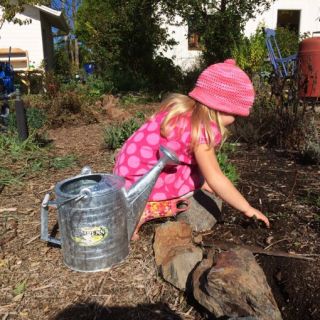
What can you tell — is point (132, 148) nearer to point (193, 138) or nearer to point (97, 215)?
point (193, 138)

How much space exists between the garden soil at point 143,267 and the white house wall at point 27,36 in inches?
412

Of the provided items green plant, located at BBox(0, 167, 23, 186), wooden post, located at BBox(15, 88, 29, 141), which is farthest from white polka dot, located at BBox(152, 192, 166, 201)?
wooden post, located at BBox(15, 88, 29, 141)

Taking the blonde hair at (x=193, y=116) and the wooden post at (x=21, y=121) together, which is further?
the wooden post at (x=21, y=121)

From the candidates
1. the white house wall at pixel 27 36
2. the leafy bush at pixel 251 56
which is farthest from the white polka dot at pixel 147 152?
the white house wall at pixel 27 36

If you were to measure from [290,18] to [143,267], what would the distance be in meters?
17.8

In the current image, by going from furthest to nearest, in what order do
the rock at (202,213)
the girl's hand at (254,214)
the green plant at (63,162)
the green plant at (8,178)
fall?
the green plant at (63,162) → the green plant at (8,178) → the rock at (202,213) → the girl's hand at (254,214)

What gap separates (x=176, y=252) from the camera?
1.98m

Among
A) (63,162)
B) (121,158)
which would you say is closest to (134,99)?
(63,162)

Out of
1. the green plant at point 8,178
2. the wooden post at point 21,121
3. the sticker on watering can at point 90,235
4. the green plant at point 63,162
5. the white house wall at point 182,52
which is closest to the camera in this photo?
the sticker on watering can at point 90,235

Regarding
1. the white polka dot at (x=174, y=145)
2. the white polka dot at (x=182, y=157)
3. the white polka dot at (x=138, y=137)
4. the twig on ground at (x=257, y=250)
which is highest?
the white polka dot at (x=138, y=137)

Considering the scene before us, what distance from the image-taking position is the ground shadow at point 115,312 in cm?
173

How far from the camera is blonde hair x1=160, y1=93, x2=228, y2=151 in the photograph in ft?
6.77

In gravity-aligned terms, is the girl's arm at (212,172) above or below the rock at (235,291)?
above

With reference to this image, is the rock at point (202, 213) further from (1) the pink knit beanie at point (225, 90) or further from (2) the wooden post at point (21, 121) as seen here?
(2) the wooden post at point (21, 121)
